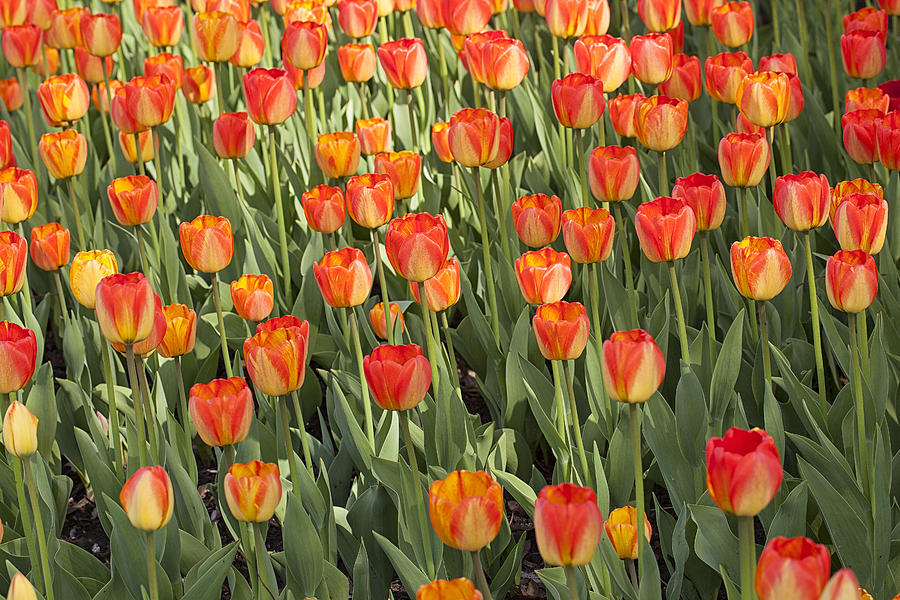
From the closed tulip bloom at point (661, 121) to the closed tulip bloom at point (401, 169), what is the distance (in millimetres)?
490

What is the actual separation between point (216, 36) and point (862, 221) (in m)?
1.79

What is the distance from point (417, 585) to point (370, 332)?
29.5 inches

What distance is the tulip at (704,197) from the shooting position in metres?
1.98

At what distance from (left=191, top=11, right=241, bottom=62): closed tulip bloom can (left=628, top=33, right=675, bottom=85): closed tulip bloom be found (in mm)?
1068

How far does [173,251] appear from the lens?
262cm

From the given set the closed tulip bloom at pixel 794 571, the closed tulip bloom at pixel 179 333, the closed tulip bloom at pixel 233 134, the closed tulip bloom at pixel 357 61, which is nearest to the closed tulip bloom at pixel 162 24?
the closed tulip bloom at pixel 357 61

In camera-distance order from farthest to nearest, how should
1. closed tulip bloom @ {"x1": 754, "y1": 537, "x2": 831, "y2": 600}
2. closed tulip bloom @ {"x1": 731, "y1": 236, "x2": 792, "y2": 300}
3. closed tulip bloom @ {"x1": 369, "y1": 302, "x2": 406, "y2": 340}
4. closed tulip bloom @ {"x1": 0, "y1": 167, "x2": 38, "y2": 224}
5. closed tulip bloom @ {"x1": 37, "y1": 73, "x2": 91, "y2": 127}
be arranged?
closed tulip bloom @ {"x1": 37, "y1": 73, "x2": 91, "y2": 127}, closed tulip bloom @ {"x1": 0, "y1": 167, "x2": 38, "y2": 224}, closed tulip bloom @ {"x1": 369, "y1": 302, "x2": 406, "y2": 340}, closed tulip bloom @ {"x1": 731, "y1": 236, "x2": 792, "y2": 300}, closed tulip bloom @ {"x1": 754, "y1": 537, "x2": 831, "y2": 600}

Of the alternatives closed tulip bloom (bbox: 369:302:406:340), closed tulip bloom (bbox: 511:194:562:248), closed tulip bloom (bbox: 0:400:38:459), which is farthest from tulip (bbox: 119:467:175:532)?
closed tulip bloom (bbox: 511:194:562:248)

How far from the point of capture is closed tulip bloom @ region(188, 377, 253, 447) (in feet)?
5.33

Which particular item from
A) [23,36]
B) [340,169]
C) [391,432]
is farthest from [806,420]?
[23,36]

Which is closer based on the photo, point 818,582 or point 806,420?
point 818,582

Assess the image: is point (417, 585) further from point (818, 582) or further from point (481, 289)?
point (481, 289)

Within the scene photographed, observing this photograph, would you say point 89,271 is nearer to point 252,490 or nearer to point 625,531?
point 252,490

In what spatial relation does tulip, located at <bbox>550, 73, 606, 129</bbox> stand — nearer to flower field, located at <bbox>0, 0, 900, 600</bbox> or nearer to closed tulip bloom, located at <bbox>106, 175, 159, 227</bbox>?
flower field, located at <bbox>0, 0, 900, 600</bbox>
